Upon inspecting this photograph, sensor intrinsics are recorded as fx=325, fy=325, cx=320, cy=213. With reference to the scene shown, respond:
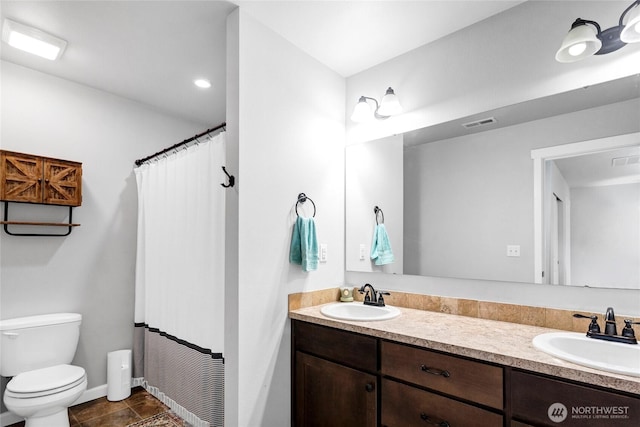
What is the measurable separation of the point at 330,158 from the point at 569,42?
1.46m

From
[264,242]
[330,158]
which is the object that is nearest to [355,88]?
[330,158]

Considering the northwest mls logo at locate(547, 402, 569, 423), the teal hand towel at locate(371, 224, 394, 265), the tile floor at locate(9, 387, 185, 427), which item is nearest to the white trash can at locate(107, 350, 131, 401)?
the tile floor at locate(9, 387, 185, 427)

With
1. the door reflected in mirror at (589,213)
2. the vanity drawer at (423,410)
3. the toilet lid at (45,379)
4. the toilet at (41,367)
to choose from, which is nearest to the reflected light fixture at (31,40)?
the toilet at (41,367)

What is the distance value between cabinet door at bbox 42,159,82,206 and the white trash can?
4.32 feet

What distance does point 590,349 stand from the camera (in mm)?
1390

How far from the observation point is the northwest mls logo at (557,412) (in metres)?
1.13

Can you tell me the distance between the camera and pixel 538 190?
1717 mm

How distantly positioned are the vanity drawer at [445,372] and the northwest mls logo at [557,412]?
0.15 meters

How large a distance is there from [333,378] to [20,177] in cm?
256

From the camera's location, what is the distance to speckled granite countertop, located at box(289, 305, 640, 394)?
1097 mm

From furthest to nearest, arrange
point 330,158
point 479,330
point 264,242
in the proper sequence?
point 330,158, point 264,242, point 479,330

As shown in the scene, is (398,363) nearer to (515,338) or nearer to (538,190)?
(515,338)

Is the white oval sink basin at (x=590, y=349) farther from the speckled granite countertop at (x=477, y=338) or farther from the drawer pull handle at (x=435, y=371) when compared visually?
the drawer pull handle at (x=435, y=371)

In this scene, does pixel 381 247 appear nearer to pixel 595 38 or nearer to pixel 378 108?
pixel 378 108
